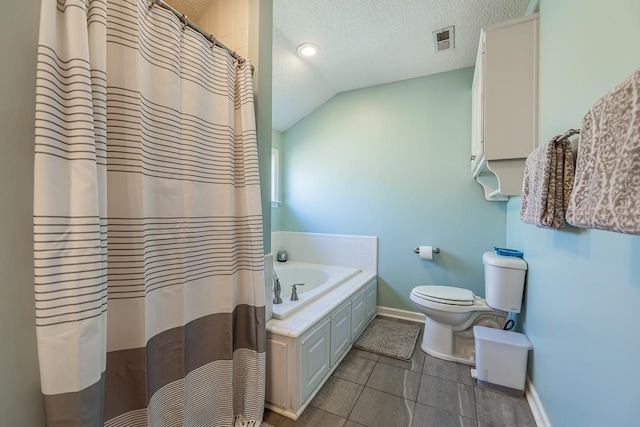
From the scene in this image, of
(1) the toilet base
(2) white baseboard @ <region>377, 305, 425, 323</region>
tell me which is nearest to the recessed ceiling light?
(1) the toilet base

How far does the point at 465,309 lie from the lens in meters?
2.00

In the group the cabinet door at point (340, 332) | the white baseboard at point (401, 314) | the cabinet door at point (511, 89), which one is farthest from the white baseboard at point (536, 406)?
the cabinet door at point (511, 89)

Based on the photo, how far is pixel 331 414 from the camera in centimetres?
150

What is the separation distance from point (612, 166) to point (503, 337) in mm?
1555

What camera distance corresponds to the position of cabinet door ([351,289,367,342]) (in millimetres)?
2236

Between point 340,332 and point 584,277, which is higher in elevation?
point 584,277

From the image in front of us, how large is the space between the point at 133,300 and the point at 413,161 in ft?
8.42

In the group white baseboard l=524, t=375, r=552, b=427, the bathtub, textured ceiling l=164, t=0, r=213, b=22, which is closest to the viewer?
white baseboard l=524, t=375, r=552, b=427

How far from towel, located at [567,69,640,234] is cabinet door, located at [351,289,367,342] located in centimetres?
175

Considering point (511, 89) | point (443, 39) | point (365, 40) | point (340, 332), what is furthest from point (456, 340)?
point (365, 40)

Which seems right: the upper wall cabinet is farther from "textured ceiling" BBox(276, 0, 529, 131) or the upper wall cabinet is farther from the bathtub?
the bathtub

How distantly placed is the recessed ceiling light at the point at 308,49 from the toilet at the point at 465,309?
7.20ft

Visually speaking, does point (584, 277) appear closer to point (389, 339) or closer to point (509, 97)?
point (509, 97)

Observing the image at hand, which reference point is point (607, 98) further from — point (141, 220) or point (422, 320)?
point (422, 320)
